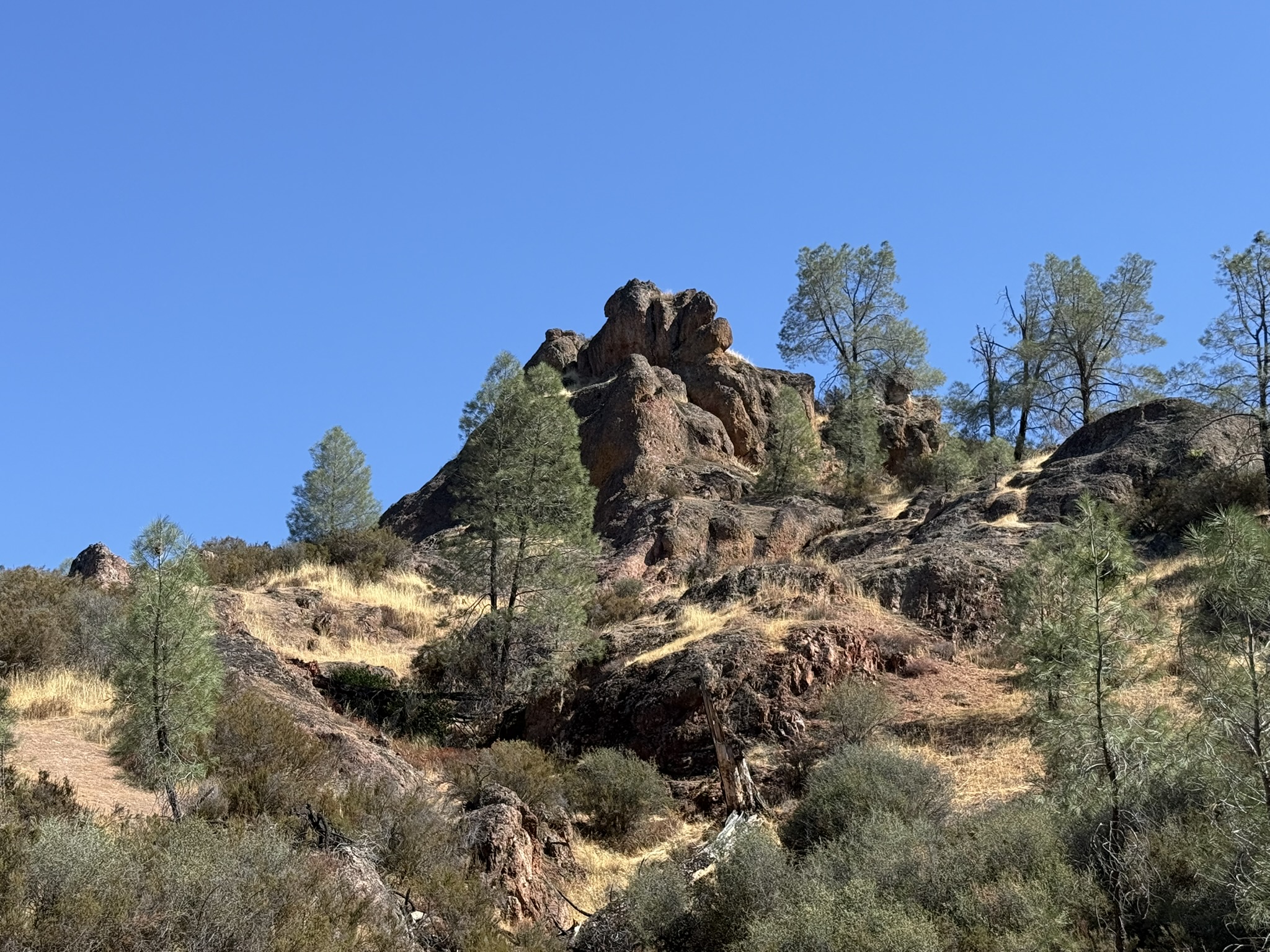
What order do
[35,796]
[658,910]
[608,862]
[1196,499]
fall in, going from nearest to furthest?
[35,796] → [658,910] → [608,862] → [1196,499]

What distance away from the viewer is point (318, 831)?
468 inches

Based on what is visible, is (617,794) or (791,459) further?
(791,459)

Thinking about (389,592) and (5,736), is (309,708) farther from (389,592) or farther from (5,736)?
(389,592)

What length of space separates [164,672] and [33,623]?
788cm

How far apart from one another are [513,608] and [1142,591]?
1266cm

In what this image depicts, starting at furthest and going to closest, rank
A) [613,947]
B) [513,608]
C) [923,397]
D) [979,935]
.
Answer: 1. [923,397]
2. [513,608]
3. [613,947]
4. [979,935]

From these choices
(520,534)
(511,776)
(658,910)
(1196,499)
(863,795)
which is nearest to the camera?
(658,910)

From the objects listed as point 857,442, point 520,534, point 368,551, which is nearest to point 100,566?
point 368,551

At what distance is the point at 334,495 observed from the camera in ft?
129

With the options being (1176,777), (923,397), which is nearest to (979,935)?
(1176,777)

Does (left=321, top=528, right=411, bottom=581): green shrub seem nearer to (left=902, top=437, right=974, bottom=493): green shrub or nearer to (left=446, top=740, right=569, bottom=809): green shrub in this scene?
(left=446, top=740, right=569, bottom=809): green shrub

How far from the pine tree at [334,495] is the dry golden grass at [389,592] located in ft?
27.0

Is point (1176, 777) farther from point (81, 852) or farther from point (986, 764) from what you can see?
point (81, 852)

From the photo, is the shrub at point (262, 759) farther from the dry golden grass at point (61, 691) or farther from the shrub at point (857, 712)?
the shrub at point (857, 712)
